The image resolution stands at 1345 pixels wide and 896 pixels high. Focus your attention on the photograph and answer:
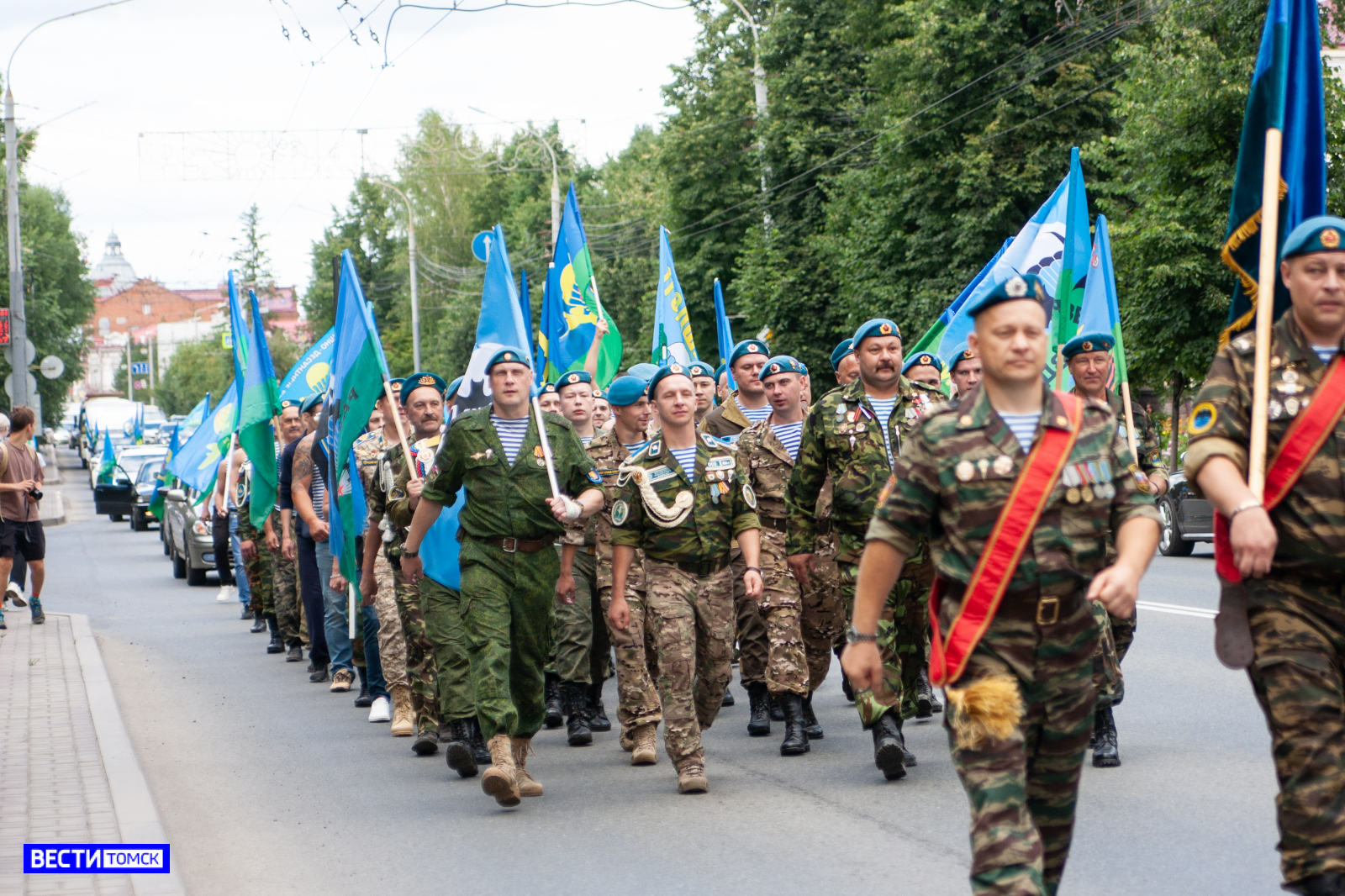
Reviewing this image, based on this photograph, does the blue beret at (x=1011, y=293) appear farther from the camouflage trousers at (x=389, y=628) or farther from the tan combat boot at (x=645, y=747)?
the camouflage trousers at (x=389, y=628)

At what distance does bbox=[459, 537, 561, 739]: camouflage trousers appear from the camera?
7293mm

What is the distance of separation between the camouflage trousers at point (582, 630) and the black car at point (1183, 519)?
1125 centimetres

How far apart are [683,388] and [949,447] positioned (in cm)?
374

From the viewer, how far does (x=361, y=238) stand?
9306 cm

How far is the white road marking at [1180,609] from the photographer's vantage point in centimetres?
1367

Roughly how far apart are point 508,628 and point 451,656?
0.91 metres

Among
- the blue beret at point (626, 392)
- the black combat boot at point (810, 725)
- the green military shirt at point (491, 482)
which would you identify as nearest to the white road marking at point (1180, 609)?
the black combat boot at point (810, 725)

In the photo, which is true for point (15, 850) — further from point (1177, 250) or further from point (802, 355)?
point (802, 355)

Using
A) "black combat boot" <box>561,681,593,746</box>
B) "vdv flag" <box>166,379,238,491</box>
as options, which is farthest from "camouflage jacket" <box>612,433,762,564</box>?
"vdv flag" <box>166,379,238,491</box>

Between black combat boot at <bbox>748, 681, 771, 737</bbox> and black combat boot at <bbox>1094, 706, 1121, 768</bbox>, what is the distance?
2.14 m

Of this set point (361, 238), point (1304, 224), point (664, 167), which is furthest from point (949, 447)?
point (361, 238)

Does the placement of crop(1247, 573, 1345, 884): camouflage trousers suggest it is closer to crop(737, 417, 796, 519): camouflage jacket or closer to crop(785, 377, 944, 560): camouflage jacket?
crop(785, 377, 944, 560): camouflage jacket

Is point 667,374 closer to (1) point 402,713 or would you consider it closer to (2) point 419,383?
(2) point 419,383

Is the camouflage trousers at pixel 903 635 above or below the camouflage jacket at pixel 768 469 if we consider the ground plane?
below
